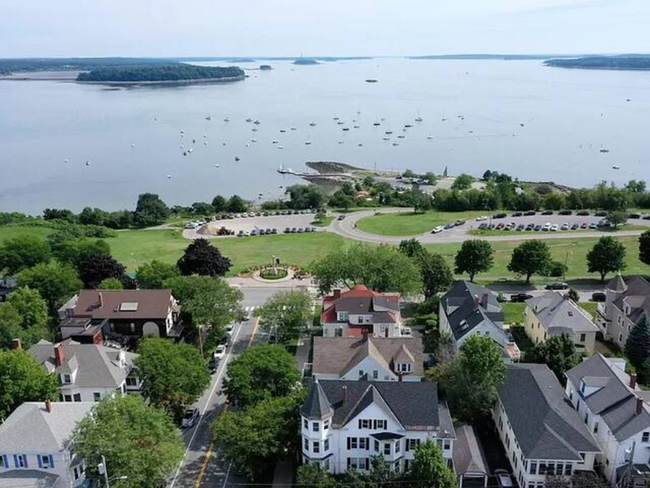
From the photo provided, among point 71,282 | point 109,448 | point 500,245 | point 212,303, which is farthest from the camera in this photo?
point 500,245

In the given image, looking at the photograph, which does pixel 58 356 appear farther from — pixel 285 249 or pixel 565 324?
pixel 285 249

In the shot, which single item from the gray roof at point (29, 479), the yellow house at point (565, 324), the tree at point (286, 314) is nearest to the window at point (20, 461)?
the gray roof at point (29, 479)

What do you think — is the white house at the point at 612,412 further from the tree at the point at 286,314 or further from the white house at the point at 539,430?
the tree at the point at 286,314

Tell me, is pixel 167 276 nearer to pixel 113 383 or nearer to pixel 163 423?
pixel 113 383

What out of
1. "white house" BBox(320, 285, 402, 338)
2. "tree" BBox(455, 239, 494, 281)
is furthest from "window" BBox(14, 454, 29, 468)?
"tree" BBox(455, 239, 494, 281)

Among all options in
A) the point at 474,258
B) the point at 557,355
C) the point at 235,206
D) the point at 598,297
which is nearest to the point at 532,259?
the point at 474,258

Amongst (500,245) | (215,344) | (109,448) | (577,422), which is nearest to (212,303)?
(215,344)

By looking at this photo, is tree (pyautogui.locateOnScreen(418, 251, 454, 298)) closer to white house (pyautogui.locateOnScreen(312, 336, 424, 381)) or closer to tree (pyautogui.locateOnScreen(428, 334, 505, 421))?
white house (pyautogui.locateOnScreen(312, 336, 424, 381))
